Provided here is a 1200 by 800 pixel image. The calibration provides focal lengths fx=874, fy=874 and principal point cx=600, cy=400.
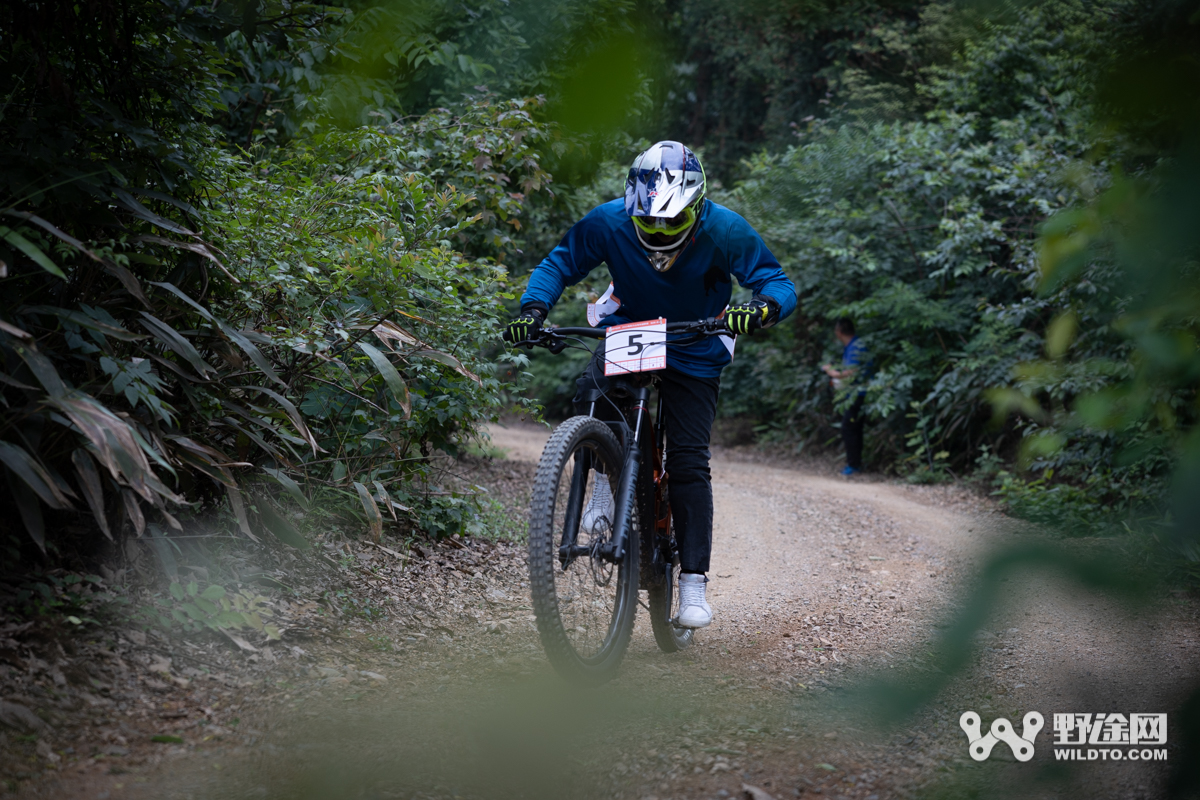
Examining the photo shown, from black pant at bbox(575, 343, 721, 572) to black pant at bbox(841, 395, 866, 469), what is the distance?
755 centimetres

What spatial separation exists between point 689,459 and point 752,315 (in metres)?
0.65

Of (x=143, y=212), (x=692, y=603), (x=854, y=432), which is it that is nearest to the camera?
(x=143, y=212)

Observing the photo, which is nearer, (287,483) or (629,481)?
(629,481)

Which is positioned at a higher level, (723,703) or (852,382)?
(852,382)

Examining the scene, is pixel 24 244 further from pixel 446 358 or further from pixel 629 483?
pixel 629 483

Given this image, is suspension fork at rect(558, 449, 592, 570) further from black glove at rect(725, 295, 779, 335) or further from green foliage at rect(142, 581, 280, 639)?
green foliage at rect(142, 581, 280, 639)

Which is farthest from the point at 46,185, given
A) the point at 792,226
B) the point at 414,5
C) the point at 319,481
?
the point at 792,226

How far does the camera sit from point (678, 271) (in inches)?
137

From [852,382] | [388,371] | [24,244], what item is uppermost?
[24,244]

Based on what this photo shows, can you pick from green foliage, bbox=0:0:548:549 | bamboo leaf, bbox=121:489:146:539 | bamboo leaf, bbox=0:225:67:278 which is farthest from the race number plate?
bamboo leaf, bbox=0:225:67:278

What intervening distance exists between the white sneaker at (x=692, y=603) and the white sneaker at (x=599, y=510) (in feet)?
1.69

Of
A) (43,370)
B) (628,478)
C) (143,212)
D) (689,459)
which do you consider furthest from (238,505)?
(689,459)

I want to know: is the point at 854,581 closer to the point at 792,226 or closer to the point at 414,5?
the point at 414,5

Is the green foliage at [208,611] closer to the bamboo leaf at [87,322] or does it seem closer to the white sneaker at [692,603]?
the bamboo leaf at [87,322]
